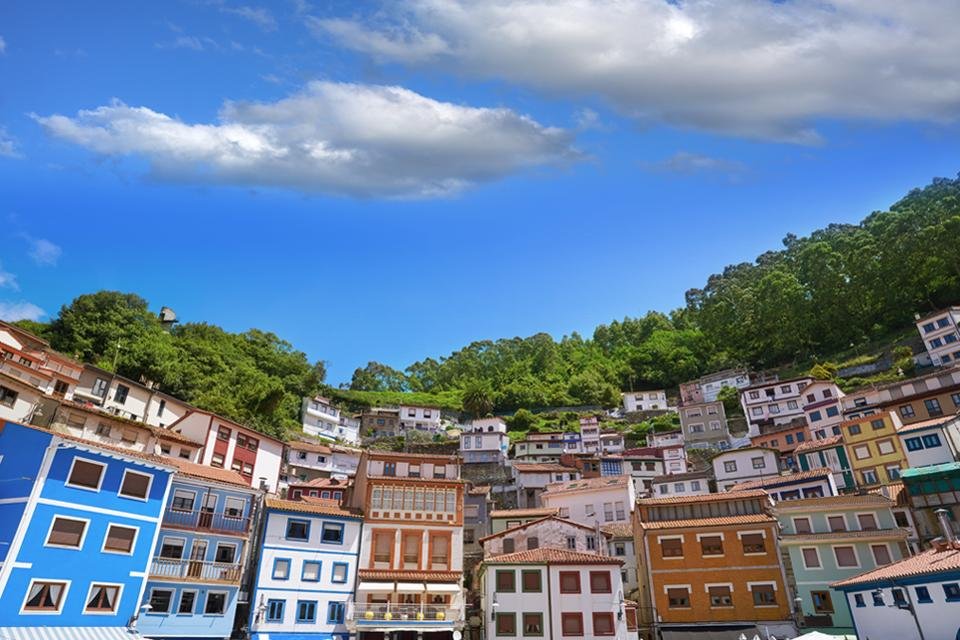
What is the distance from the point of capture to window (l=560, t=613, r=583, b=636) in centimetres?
3750

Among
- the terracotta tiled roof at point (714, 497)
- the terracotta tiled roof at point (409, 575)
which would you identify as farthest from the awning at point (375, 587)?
the terracotta tiled roof at point (714, 497)

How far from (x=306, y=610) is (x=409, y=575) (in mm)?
6320

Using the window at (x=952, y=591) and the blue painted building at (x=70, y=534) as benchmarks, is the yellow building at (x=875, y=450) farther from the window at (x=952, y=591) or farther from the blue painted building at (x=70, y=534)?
the blue painted building at (x=70, y=534)

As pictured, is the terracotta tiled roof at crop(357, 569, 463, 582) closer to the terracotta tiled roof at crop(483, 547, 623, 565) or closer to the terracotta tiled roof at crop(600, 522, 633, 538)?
the terracotta tiled roof at crop(483, 547, 623, 565)

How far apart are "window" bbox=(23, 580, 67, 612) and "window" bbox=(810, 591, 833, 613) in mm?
42453

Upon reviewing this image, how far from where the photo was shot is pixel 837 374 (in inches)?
3497

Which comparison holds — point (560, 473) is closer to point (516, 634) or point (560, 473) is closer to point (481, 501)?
point (481, 501)

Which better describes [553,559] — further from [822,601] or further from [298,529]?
[822,601]

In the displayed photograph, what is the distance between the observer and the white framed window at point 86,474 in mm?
29261

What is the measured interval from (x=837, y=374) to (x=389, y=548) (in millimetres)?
76107

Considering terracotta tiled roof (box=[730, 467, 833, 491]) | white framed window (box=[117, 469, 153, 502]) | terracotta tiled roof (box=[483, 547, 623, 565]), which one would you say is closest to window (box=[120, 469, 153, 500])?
white framed window (box=[117, 469, 153, 502])

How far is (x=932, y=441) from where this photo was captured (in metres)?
47.4

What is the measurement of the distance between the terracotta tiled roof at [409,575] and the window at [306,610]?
3194 mm

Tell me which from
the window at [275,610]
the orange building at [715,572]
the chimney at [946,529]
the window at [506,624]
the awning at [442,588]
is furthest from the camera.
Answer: the orange building at [715,572]
